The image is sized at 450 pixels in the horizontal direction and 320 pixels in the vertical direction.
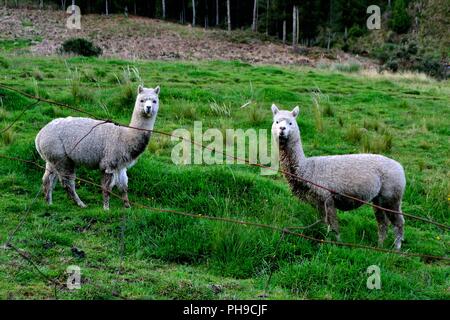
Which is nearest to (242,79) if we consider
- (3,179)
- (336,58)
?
(3,179)

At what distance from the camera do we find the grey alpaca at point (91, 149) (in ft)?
25.7

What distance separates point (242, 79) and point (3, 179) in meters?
12.0

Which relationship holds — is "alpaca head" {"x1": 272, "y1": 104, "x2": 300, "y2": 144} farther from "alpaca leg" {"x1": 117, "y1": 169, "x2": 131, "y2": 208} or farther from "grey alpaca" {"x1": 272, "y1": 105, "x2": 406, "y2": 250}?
"alpaca leg" {"x1": 117, "y1": 169, "x2": 131, "y2": 208}

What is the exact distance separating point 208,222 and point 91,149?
2231 millimetres

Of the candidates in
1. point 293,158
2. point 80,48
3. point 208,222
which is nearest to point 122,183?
point 208,222

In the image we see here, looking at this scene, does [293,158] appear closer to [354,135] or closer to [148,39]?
[354,135]

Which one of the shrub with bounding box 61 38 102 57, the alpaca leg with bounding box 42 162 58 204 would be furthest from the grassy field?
the shrub with bounding box 61 38 102 57

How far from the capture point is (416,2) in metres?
54.5

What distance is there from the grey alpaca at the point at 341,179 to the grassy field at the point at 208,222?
0.34m

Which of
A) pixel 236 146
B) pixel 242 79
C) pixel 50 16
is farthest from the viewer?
pixel 50 16

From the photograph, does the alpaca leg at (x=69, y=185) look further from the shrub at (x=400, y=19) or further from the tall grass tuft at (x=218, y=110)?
the shrub at (x=400, y=19)

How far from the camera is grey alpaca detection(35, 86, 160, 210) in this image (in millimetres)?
7828

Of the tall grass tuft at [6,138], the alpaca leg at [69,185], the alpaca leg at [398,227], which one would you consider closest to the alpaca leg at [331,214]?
the alpaca leg at [398,227]
